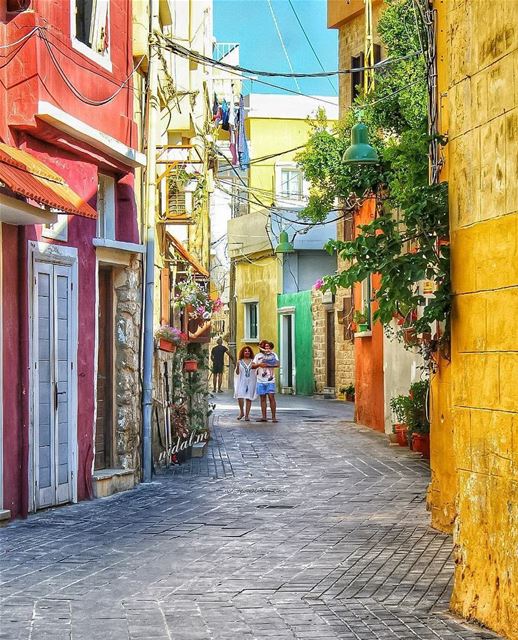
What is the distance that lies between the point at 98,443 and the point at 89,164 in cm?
316

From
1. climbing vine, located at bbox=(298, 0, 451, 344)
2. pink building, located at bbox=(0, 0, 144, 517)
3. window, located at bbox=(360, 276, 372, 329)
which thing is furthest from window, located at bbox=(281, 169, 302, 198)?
pink building, located at bbox=(0, 0, 144, 517)

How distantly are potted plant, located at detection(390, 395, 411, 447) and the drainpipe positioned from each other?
423 cm

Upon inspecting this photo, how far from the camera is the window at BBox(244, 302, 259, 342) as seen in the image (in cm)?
4294

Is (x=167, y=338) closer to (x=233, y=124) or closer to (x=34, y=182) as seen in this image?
(x=34, y=182)

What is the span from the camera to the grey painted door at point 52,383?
1179 centimetres

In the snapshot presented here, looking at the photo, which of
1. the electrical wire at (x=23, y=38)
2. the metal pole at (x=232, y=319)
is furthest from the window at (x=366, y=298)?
the metal pole at (x=232, y=319)

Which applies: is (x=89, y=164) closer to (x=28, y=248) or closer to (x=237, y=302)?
(x=28, y=248)

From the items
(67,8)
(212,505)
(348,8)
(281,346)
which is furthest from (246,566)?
(281,346)

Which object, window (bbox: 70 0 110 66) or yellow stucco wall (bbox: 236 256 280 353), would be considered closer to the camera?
window (bbox: 70 0 110 66)

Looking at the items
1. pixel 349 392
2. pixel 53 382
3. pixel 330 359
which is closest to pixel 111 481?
pixel 53 382

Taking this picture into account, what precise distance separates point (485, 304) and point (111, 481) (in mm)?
7277

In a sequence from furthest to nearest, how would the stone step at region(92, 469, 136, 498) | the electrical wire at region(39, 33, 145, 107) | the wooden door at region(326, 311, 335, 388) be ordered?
the wooden door at region(326, 311, 335, 388), the stone step at region(92, 469, 136, 498), the electrical wire at region(39, 33, 145, 107)

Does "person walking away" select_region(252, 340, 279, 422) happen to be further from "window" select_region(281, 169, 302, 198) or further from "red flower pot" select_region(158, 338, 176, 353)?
"window" select_region(281, 169, 302, 198)

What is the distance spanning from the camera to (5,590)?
7.82 m
